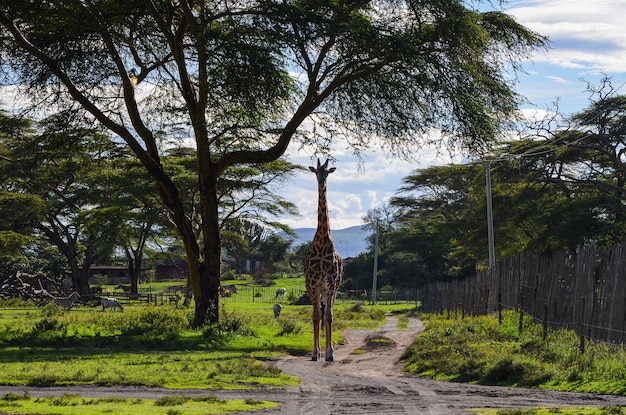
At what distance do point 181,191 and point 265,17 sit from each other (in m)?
22.7

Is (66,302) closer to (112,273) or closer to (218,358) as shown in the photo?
(218,358)

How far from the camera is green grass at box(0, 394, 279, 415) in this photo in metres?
10.8

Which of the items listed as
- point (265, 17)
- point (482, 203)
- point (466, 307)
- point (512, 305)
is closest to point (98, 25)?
point (265, 17)

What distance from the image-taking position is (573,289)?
17.8 m

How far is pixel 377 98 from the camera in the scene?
24719mm

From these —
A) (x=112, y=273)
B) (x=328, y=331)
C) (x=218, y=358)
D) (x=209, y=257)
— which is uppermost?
(x=112, y=273)

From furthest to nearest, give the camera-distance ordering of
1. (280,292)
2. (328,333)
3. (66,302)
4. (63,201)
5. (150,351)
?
(280,292) < (63,201) < (66,302) < (150,351) < (328,333)

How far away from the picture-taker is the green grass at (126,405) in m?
10.8

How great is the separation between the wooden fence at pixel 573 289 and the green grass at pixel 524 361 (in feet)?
1.07

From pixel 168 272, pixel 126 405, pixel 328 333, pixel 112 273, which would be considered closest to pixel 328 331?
pixel 328 333

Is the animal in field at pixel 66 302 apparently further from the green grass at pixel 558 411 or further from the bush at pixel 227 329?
the green grass at pixel 558 411

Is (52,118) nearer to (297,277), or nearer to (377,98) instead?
(377,98)

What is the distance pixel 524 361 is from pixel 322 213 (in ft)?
22.2

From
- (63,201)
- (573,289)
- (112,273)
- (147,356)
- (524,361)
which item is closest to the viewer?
(524,361)
